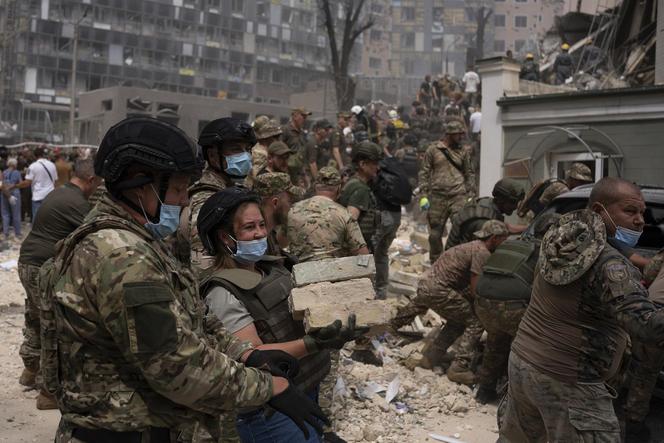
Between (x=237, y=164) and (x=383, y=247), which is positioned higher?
(x=237, y=164)

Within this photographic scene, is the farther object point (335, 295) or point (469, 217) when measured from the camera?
point (469, 217)

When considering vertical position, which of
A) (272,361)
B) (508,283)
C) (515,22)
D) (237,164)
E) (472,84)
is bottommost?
(272,361)

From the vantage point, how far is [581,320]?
3098 millimetres

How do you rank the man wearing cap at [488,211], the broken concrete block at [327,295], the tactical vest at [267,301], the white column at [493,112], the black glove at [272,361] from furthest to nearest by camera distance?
the white column at [493,112] < the man wearing cap at [488,211] < the tactical vest at [267,301] < the broken concrete block at [327,295] < the black glove at [272,361]

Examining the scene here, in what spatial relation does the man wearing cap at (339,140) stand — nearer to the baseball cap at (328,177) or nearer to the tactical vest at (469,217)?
the tactical vest at (469,217)

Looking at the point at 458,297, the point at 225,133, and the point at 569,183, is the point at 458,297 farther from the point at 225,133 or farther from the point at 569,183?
the point at 225,133

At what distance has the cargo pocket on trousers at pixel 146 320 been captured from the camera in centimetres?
185

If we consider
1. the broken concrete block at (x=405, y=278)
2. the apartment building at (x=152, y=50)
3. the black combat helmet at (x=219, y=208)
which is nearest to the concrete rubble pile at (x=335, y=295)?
the black combat helmet at (x=219, y=208)

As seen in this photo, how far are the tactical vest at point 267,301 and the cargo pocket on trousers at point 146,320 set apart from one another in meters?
1.00

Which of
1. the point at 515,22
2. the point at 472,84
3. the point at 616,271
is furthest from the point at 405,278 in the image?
the point at 515,22

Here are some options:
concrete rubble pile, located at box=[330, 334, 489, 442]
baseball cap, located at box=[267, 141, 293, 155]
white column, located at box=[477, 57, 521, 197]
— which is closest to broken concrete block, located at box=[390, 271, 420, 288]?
concrete rubble pile, located at box=[330, 334, 489, 442]

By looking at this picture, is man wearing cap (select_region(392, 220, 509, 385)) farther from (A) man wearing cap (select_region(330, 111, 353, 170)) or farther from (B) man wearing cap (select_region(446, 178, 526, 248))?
(A) man wearing cap (select_region(330, 111, 353, 170))

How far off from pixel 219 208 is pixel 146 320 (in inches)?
45.7

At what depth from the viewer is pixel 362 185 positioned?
22.0 ft
